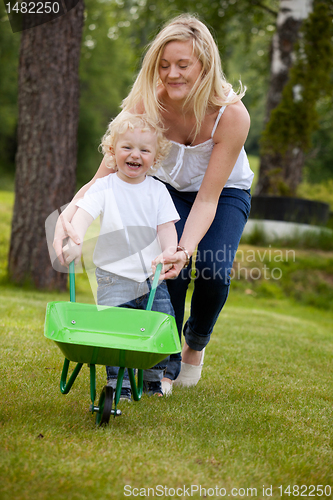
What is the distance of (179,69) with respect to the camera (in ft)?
7.66

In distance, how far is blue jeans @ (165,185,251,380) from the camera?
8.21ft

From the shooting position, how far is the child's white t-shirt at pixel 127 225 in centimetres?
228

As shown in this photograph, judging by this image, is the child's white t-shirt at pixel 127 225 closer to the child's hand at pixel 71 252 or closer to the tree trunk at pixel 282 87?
the child's hand at pixel 71 252

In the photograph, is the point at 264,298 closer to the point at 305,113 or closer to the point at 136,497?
the point at 305,113

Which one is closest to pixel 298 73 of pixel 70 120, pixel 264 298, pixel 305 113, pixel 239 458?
pixel 305 113

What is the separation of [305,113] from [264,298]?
12.1 feet

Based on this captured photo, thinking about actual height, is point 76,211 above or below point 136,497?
above

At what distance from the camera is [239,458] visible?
1.78 metres

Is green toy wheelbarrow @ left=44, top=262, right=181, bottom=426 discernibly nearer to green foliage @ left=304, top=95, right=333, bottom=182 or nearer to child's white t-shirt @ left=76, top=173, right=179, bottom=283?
child's white t-shirt @ left=76, top=173, right=179, bottom=283

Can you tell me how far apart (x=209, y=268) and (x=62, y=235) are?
2.47 ft

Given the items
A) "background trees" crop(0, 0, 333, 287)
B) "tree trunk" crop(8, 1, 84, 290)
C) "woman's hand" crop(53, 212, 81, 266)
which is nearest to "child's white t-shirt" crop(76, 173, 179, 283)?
"woman's hand" crop(53, 212, 81, 266)

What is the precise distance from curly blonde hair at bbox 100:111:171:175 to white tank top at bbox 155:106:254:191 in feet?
0.48

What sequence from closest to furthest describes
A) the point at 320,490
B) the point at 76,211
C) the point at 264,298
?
the point at 320,490 < the point at 76,211 < the point at 264,298

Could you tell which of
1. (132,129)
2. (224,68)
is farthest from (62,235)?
(224,68)
